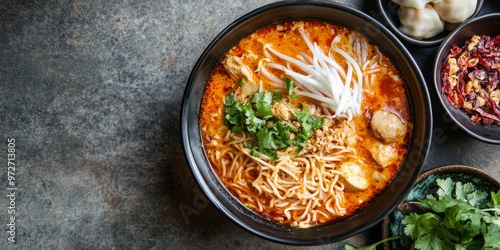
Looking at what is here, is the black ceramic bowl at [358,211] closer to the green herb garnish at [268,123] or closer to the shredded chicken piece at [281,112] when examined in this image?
A: the green herb garnish at [268,123]

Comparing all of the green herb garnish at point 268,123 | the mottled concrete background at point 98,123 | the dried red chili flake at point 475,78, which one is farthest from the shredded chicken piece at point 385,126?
the mottled concrete background at point 98,123

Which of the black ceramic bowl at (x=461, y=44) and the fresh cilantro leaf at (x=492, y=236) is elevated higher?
the black ceramic bowl at (x=461, y=44)

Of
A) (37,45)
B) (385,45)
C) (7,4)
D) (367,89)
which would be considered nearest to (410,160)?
(367,89)

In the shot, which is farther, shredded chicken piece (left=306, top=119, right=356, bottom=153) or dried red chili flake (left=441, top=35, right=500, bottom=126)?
dried red chili flake (left=441, top=35, right=500, bottom=126)

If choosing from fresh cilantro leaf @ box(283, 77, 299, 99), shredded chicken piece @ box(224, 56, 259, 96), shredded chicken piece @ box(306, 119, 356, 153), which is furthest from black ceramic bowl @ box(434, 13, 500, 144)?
shredded chicken piece @ box(224, 56, 259, 96)

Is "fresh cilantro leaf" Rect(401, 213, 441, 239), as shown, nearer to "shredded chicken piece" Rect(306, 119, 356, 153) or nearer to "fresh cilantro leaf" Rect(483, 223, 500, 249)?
"fresh cilantro leaf" Rect(483, 223, 500, 249)

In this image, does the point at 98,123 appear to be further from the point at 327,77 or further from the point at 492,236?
the point at 492,236

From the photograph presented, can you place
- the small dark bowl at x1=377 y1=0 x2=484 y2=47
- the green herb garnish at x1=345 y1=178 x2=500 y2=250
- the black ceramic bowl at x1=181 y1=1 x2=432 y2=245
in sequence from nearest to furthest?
the black ceramic bowl at x1=181 y1=1 x2=432 y2=245
the green herb garnish at x1=345 y1=178 x2=500 y2=250
the small dark bowl at x1=377 y1=0 x2=484 y2=47
